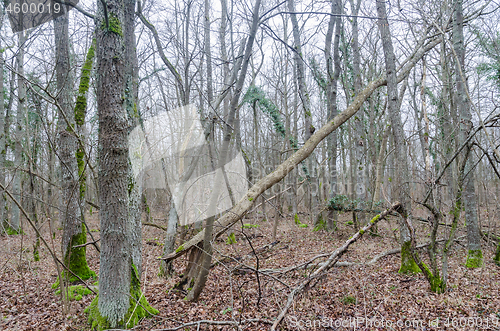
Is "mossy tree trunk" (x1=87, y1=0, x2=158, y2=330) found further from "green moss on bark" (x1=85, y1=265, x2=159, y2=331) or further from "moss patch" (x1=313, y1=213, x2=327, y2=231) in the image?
"moss patch" (x1=313, y1=213, x2=327, y2=231)

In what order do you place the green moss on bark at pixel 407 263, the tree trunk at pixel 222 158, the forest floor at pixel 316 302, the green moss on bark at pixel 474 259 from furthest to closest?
the green moss on bark at pixel 474 259, the green moss on bark at pixel 407 263, the tree trunk at pixel 222 158, the forest floor at pixel 316 302

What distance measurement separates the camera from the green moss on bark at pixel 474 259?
576 centimetres

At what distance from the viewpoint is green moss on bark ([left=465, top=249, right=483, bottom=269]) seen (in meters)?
5.76

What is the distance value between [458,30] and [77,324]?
8851 millimetres

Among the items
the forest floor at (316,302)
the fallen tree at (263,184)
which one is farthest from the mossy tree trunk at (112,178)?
the fallen tree at (263,184)

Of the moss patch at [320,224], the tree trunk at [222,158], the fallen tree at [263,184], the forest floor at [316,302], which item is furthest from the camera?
the moss patch at [320,224]

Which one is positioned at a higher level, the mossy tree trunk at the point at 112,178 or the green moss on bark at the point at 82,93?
the green moss on bark at the point at 82,93

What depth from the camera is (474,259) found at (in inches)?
229

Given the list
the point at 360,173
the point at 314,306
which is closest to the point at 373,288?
the point at 314,306

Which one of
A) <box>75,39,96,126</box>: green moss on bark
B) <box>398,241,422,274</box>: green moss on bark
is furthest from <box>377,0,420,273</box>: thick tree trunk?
<box>75,39,96,126</box>: green moss on bark

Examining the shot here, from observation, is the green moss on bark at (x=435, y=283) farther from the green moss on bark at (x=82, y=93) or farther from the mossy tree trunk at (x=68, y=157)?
the green moss on bark at (x=82, y=93)

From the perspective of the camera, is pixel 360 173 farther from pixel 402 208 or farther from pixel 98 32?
pixel 98 32

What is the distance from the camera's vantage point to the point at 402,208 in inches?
186

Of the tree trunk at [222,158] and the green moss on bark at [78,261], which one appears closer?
the tree trunk at [222,158]
